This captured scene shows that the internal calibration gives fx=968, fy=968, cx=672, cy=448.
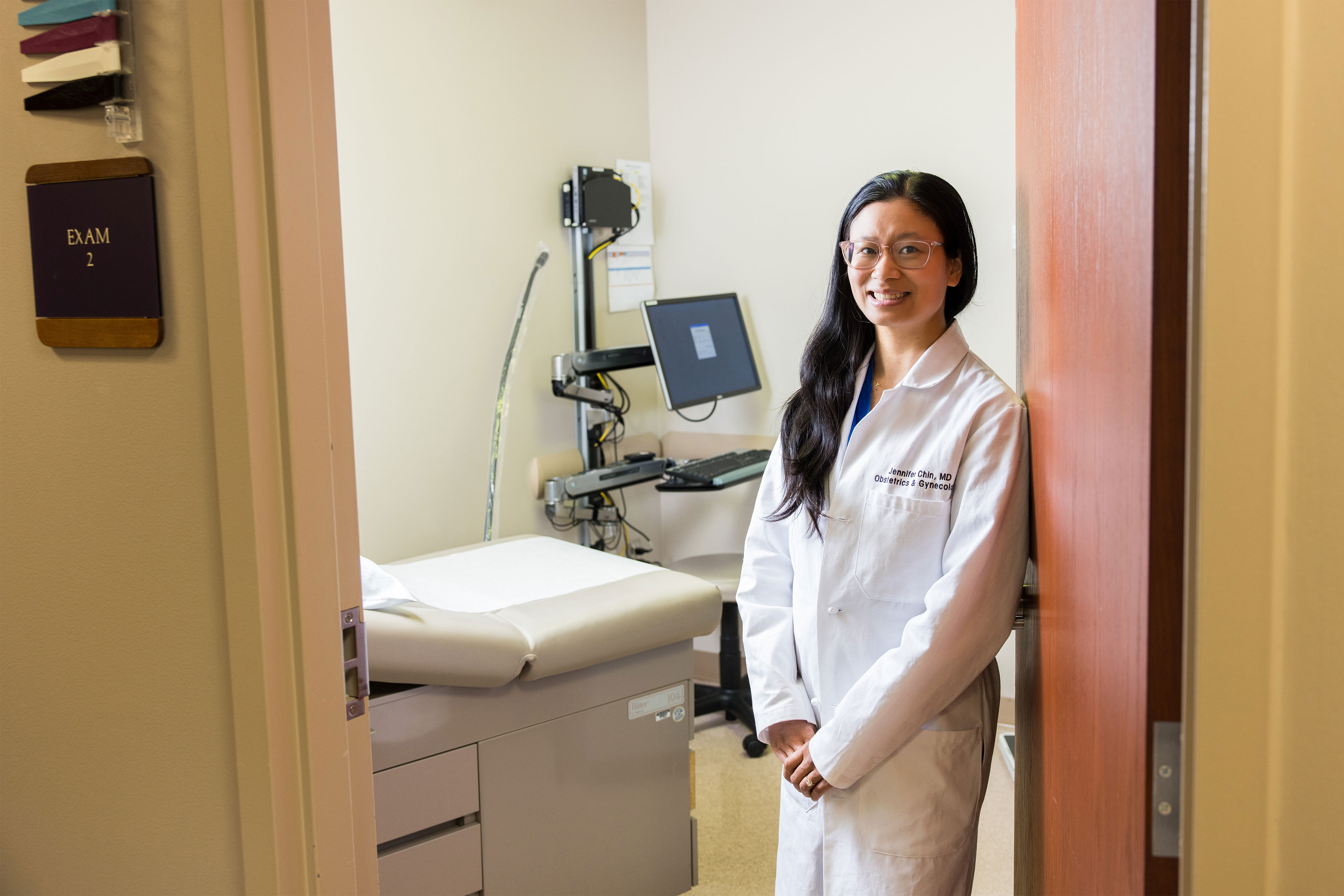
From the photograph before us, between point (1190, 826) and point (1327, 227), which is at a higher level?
point (1327, 227)

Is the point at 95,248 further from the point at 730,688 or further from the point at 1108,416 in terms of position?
the point at 730,688

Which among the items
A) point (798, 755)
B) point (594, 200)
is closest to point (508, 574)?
point (798, 755)

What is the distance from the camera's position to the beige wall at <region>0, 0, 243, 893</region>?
2.99 feet

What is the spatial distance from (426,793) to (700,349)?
1.96 metres

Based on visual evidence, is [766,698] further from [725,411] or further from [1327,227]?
[725,411]

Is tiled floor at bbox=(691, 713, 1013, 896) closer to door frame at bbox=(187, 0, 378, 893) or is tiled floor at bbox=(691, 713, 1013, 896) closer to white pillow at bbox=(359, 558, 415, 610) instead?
white pillow at bbox=(359, 558, 415, 610)

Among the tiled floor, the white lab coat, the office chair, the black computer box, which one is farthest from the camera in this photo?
the black computer box

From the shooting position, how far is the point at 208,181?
86cm

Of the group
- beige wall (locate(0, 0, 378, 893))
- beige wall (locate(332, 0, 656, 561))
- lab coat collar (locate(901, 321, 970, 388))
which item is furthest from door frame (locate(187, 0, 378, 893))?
beige wall (locate(332, 0, 656, 561))

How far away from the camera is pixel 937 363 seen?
1.36m

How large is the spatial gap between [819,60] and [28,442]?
Answer: 2.83 meters

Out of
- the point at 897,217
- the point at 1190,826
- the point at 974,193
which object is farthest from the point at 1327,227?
the point at 974,193

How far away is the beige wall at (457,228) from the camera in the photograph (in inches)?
109

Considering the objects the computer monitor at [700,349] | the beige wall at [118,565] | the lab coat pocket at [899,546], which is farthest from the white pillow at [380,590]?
the computer monitor at [700,349]
